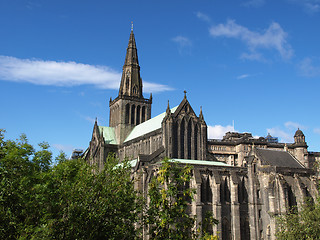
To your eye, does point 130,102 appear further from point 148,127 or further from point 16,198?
point 16,198

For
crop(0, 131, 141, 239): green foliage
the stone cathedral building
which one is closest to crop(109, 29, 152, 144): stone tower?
the stone cathedral building

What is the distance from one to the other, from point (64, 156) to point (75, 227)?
874 inches

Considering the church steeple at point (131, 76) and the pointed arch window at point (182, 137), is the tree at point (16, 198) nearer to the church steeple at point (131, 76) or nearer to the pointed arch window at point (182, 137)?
the pointed arch window at point (182, 137)

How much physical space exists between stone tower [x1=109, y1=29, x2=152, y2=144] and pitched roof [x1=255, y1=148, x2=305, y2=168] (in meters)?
43.3

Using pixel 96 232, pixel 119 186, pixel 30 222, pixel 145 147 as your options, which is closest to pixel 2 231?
pixel 30 222

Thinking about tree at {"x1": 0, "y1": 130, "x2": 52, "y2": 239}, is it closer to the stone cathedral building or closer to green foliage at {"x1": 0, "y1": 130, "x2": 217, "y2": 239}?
green foliage at {"x1": 0, "y1": 130, "x2": 217, "y2": 239}

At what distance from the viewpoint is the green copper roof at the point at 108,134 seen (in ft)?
345

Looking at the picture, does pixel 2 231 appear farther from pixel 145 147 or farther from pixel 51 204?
pixel 145 147

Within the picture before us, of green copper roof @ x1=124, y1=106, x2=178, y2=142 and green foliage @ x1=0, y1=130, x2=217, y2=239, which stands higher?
green copper roof @ x1=124, y1=106, x2=178, y2=142

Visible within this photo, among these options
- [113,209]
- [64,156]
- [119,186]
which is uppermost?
[64,156]

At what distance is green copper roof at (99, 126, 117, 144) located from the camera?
105m

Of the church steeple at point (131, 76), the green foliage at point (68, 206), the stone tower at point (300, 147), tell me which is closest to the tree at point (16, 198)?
the green foliage at point (68, 206)

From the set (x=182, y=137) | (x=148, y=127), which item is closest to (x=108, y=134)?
(x=148, y=127)

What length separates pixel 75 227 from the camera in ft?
84.5
